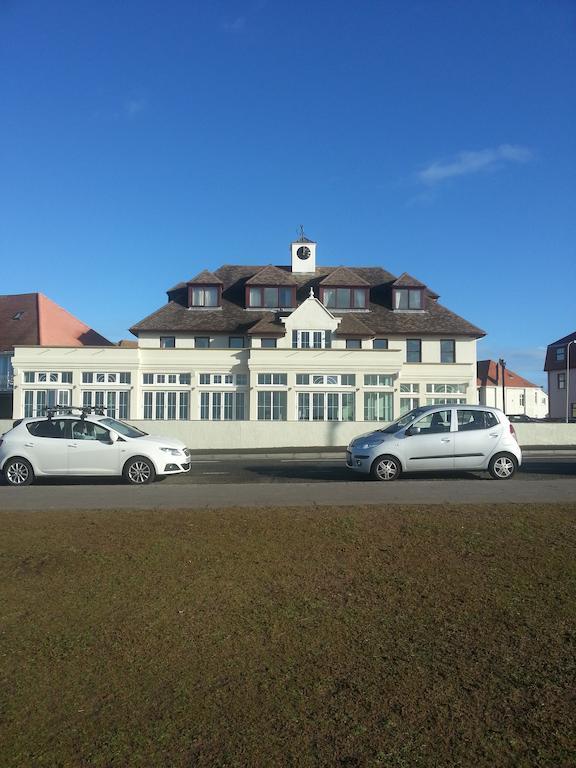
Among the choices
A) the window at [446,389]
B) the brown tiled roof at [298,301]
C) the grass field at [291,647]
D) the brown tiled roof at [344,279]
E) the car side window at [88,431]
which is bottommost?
the grass field at [291,647]

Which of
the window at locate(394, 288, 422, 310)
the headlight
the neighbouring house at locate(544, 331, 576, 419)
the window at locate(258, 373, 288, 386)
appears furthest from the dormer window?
the neighbouring house at locate(544, 331, 576, 419)

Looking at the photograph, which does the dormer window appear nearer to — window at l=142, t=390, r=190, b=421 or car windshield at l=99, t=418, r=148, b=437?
window at l=142, t=390, r=190, b=421

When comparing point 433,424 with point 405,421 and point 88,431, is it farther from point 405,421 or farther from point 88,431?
point 88,431

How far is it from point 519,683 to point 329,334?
32614 mm

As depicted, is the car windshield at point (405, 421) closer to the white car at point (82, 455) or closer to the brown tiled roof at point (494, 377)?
the white car at point (82, 455)

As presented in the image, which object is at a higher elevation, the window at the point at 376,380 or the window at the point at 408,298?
the window at the point at 408,298

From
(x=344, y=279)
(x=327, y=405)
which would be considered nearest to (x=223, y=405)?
(x=327, y=405)

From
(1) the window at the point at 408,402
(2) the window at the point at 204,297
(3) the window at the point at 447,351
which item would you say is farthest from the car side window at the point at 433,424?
(2) the window at the point at 204,297

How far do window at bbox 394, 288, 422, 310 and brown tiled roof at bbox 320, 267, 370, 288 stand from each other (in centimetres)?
216

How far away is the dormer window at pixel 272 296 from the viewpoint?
3981 cm

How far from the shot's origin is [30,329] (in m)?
44.8

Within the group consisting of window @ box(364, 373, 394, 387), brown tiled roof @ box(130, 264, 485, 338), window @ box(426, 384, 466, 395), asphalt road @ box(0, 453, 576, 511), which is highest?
brown tiled roof @ box(130, 264, 485, 338)

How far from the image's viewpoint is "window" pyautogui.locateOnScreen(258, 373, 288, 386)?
3403 cm

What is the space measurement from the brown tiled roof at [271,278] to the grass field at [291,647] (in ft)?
109
